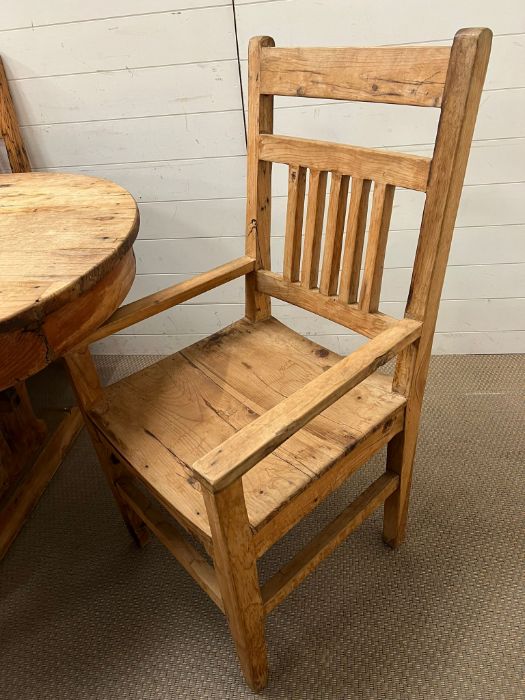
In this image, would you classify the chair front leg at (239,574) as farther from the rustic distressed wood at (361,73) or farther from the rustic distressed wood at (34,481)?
the rustic distressed wood at (34,481)

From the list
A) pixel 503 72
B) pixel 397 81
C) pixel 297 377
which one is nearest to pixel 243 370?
pixel 297 377

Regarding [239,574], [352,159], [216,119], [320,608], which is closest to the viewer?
[239,574]

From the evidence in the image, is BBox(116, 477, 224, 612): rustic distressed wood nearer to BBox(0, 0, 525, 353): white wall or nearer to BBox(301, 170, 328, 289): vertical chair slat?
BBox(301, 170, 328, 289): vertical chair slat

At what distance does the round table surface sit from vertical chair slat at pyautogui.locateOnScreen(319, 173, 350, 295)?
0.39 metres

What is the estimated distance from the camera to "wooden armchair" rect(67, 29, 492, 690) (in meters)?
0.77

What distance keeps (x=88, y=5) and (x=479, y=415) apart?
5.46 feet

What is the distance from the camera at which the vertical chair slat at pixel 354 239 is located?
0.97 metres

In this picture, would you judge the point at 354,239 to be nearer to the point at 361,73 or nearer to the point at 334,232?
the point at 334,232

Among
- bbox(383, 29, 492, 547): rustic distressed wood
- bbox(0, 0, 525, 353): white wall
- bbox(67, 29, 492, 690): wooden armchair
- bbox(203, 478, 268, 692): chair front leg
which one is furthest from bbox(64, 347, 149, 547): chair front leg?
bbox(0, 0, 525, 353): white wall

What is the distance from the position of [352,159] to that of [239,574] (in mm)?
753

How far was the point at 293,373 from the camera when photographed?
44.2 inches

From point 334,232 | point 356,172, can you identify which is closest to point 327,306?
point 334,232

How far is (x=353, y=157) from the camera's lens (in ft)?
3.10

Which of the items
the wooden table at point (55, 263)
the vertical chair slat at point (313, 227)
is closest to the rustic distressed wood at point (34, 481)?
the wooden table at point (55, 263)
